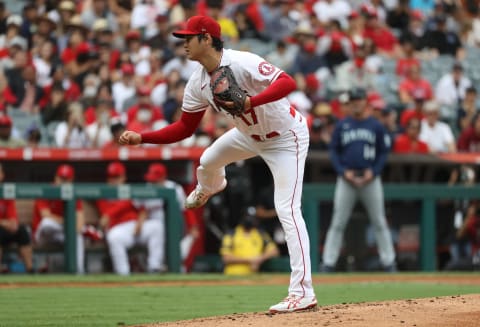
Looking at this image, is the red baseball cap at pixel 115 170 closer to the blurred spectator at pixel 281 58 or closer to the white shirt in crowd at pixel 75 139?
the white shirt in crowd at pixel 75 139

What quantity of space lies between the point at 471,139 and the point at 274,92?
29.2 ft

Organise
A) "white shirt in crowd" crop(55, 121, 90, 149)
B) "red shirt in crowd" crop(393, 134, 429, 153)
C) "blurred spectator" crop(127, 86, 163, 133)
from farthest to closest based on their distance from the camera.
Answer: "red shirt in crowd" crop(393, 134, 429, 153) → "blurred spectator" crop(127, 86, 163, 133) → "white shirt in crowd" crop(55, 121, 90, 149)

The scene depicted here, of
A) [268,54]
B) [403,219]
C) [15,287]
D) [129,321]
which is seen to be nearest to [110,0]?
[268,54]

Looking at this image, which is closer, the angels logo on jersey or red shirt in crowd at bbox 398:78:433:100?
the angels logo on jersey

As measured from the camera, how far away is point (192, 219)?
1262cm

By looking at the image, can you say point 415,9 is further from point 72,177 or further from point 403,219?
point 72,177

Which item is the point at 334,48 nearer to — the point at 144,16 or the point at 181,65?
the point at 181,65

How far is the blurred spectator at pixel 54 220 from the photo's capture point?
12.1m

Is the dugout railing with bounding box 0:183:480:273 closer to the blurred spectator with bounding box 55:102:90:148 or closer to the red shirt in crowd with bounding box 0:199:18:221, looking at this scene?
the red shirt in crowd with bounding box 0:199:18:221

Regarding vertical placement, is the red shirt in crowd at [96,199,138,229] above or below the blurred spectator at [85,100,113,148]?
below

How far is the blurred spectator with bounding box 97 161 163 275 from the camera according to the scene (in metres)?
12.1

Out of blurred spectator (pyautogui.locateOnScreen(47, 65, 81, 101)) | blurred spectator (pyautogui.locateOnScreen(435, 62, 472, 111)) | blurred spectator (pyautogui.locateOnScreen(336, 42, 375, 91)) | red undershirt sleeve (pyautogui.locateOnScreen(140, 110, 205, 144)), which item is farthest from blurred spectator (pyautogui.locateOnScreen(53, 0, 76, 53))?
red undershirt sleeve (pyautogui.locateOnScreen(140, 110, 205, 144))

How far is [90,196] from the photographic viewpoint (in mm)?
Result: 12062

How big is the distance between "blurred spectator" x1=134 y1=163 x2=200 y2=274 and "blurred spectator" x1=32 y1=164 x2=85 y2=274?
0.81 m
